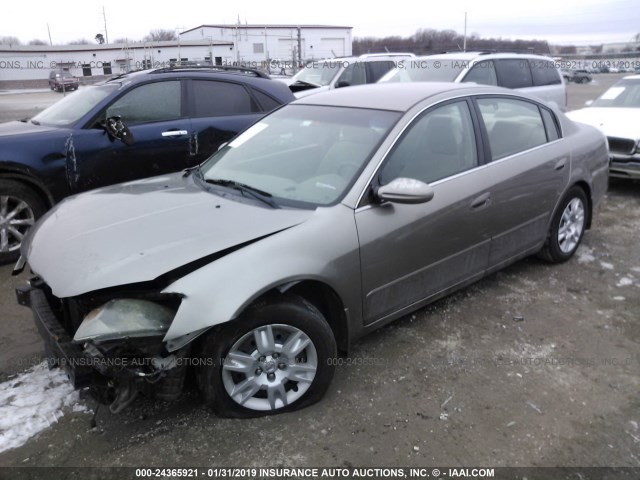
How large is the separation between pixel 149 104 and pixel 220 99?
2.67 ft

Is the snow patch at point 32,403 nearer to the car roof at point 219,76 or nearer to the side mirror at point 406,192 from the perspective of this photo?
the side mirror at point 406,192

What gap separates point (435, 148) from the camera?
3537 millimetres

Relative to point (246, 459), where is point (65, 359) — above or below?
above

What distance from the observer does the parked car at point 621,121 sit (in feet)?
23.1

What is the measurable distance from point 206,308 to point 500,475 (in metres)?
1.58

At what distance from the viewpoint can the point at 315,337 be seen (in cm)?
278

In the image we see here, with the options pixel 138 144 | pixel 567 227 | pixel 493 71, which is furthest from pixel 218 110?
pixel 493 71

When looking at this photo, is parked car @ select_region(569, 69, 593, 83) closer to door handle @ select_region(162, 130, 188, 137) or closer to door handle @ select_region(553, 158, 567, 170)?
door handle @ select_region(553, 158, 567, 170)

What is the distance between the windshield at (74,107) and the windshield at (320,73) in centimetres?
694

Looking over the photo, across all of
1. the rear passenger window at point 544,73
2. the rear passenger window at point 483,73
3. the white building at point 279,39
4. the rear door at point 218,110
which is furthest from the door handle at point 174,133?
the white building at point 279,39

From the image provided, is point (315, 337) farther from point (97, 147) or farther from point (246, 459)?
point (97, 147)

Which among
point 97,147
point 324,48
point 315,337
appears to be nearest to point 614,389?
point 315,337

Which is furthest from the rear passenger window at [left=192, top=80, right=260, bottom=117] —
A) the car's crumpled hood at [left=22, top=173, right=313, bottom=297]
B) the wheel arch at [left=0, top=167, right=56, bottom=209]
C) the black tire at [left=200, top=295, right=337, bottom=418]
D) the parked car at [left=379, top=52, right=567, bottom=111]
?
the parked car at [left=379, top=52, right=567, bottom=111]

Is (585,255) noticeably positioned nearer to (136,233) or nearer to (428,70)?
(136,233)
